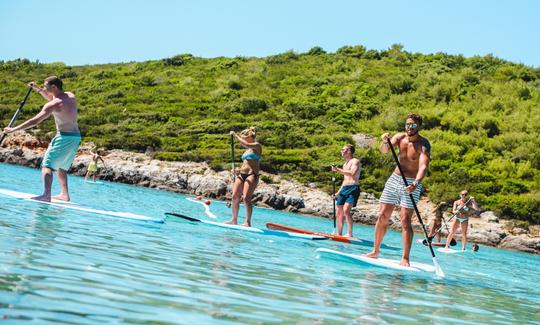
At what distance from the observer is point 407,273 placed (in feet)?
29.6

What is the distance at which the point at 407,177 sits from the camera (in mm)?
9086

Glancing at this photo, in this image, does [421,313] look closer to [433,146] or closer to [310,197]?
[310,197]

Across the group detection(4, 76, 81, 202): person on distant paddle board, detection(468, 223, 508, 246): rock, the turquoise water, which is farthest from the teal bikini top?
detection(468, 223, 508, 246): rock

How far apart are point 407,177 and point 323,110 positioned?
44835 millimetres

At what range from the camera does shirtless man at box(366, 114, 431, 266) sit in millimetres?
8810

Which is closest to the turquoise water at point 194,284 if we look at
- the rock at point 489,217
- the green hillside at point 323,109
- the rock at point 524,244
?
the rock at point 524,244

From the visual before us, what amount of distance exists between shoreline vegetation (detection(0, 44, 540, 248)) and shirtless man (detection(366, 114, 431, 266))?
2336 centimetres

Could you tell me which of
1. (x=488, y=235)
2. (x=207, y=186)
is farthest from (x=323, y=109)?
(x=488, y=235)

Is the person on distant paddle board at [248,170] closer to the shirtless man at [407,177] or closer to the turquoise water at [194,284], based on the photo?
the turquoise water at [194,284]

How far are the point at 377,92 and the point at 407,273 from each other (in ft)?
168

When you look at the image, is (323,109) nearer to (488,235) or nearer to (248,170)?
(488,235)

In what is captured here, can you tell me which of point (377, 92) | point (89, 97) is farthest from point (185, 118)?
point (377, 92)

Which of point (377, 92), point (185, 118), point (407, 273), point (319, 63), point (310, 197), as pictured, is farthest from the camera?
point (319, 63)

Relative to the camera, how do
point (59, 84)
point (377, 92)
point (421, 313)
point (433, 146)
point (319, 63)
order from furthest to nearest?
point (319, 63) → point (377, 92) → point (433, 146) → point (59, 84) → point (421, 313)
